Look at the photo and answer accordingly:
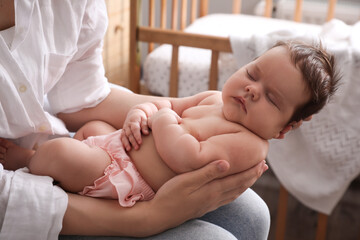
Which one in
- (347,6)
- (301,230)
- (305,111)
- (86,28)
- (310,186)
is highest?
(86,28)

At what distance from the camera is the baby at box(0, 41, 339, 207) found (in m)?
0.86

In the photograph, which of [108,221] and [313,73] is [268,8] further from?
[108,221]

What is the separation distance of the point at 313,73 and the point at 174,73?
3.87 feet

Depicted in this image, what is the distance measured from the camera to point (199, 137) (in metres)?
0.90

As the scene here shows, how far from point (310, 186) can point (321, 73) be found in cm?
105

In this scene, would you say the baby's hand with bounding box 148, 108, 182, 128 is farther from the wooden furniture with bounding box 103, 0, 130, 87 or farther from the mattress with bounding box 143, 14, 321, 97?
the wooden furniture with bounding box 103, 0, 130, 87

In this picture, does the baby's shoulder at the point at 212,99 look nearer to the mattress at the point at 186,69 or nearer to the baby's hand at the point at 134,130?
the baby's hand at the point at 134,130

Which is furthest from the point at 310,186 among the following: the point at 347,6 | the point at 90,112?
the point at 347,6

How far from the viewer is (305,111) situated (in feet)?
3.07

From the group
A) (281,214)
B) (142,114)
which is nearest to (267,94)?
(142,114)

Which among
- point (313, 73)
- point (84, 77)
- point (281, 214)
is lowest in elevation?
point (281, 214)

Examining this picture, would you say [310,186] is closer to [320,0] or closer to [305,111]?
[305,111]

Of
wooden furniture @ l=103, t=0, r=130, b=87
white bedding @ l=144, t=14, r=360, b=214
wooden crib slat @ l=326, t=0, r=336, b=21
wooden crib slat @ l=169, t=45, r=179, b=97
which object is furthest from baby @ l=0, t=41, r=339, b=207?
wooden crib slat @ l=326, t=0, r=336, b=21

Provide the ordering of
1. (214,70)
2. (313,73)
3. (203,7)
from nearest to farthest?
1. (313,73)
2. (214,70)
3. (203,7)
